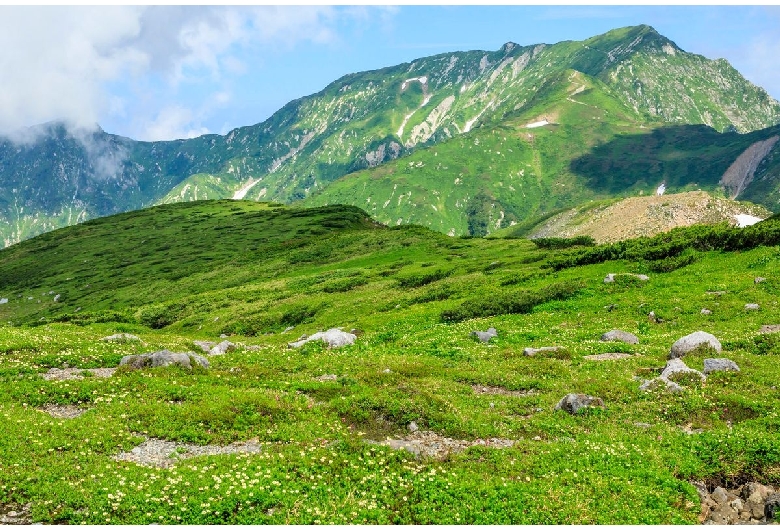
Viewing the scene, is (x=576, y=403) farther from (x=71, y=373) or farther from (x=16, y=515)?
(x=71, y=373)

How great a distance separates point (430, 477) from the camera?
1747 centimetres

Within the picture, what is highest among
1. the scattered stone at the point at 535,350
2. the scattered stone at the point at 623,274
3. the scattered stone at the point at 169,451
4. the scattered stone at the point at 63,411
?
the scattered stone at the point at 623,274

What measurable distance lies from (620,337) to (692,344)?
612cm

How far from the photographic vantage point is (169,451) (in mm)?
19141

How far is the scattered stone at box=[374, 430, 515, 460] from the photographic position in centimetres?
1967

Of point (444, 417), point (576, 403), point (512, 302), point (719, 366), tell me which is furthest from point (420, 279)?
point (444, 417)

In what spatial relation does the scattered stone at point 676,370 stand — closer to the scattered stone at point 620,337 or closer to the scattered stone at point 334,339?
the scattered stone at point 620,337

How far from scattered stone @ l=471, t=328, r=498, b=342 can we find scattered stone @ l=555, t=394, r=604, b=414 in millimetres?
15185

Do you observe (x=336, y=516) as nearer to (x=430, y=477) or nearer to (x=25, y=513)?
(x=430, y=477)

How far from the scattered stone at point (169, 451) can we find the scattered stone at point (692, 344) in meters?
22.9

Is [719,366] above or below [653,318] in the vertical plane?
below

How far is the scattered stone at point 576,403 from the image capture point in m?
23.2

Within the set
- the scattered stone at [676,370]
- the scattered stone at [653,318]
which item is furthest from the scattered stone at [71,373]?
the scattered stone at [653,318]

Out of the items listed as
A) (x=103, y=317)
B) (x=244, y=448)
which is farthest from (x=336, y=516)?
(x=103, y=317)
